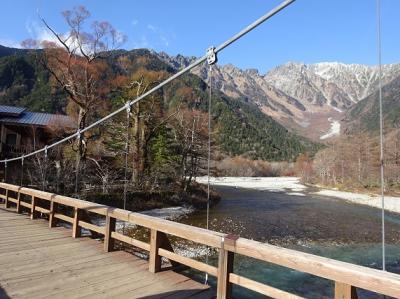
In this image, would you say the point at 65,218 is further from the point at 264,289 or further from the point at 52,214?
the point at 264,289

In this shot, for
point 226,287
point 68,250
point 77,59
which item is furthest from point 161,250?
point 77,59

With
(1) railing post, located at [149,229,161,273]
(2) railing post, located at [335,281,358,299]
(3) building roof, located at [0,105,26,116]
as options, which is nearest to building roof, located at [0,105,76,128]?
(3) building roof, located at [0,105,26,116]

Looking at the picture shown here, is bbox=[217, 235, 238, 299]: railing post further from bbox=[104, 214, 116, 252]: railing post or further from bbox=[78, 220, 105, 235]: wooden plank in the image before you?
bbox=[78, 220, 105, 235]: wooden plank

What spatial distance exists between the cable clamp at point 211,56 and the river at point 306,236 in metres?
5.33

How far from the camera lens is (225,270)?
3711mm

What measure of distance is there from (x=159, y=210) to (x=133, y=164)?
3778mm

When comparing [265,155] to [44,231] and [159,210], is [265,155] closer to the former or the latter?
[159,210]

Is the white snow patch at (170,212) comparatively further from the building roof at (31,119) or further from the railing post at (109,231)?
the railing post at (109,231)

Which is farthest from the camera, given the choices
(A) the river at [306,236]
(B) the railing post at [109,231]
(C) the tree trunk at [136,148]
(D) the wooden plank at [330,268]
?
(C) the tree trunk at [136,148]

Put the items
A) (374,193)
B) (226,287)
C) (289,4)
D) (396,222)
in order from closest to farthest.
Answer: (226,287)
(289,4)
(396,222)
(374,193)

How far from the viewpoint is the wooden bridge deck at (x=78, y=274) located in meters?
3.99

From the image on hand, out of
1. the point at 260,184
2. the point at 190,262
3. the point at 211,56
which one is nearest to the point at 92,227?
the point at 190,262

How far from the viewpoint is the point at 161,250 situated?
15.5 ft

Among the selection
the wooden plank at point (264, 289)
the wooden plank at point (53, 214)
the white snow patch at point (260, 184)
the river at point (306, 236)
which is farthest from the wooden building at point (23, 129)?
the wooden plank at point (264, 289)
